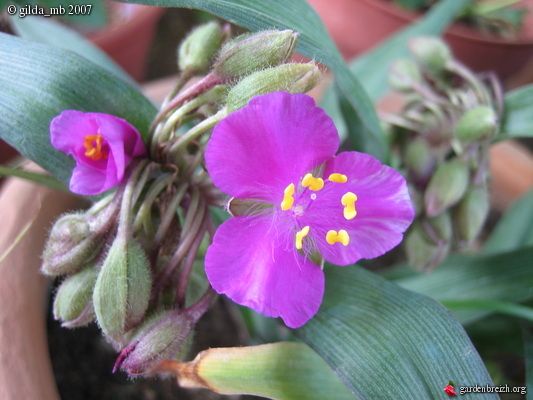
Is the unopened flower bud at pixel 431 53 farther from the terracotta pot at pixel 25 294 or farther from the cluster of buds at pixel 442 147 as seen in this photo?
the terracotta pot at pixel 25 294

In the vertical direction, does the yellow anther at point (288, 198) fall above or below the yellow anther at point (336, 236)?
above

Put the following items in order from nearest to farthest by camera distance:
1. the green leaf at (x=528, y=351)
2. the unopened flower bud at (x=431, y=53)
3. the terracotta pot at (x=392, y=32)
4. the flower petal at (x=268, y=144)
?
1. the flower petal at (x=268, y=144)
2. the green leaf at (x=528, y=351)
3. the unopened flower bud at (x=431, y=53)
4. the terracotta pot at (x=392, y=32)

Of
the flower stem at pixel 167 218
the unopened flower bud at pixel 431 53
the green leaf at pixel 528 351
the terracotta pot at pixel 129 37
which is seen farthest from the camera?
the terracotta pot at pixel 129 37

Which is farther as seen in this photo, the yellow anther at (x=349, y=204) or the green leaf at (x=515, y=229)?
the green leaf at (x=515, y=229)

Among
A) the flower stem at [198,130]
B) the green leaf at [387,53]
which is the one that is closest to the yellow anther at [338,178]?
the flower stem at [198,130]

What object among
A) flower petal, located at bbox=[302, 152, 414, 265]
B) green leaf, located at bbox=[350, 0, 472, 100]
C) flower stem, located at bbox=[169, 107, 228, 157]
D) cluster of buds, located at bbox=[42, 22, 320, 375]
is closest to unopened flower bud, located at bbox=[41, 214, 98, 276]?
cluster of buds, located at bbox=[42, 22, 320, 375]

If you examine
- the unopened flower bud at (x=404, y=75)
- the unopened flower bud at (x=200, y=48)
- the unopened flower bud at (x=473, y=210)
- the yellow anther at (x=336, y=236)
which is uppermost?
the unopened flower bud at (x=200, y=48)

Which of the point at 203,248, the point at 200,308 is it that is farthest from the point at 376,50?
the point at 200,308
